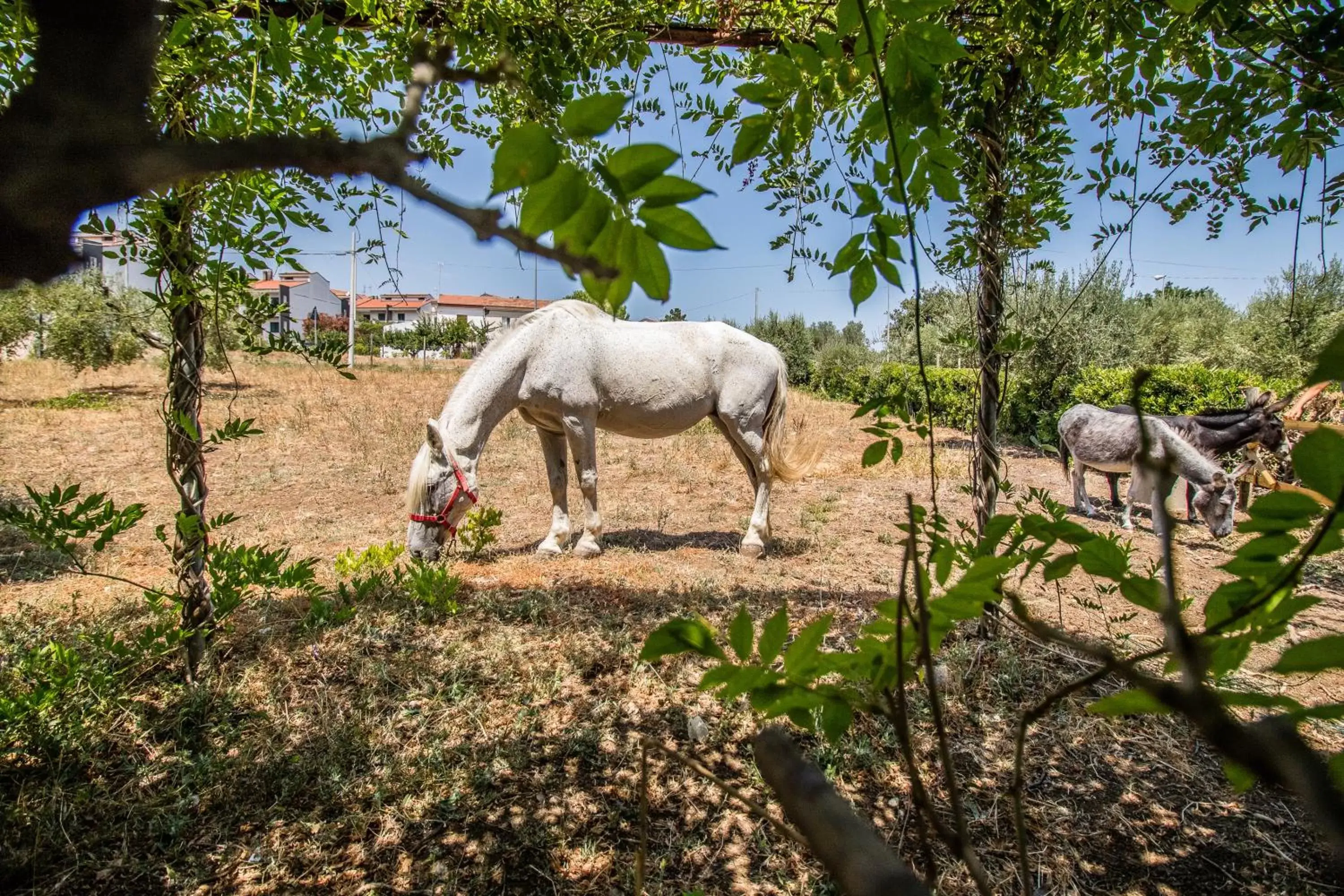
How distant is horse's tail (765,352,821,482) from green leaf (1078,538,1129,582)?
5188 mm

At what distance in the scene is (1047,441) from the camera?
13.9 m

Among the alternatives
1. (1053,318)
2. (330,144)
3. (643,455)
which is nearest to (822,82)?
(330,144)

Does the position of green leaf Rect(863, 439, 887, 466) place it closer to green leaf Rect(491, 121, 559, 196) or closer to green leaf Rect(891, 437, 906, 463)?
green leaf Rect(891, 437, 906, 463)

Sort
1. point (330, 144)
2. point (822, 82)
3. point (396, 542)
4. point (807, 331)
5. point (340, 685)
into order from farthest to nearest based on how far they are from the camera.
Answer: point (807, 331) → point (396, 542) → point (340, 685) → point (822, 82) → point (330, 144)

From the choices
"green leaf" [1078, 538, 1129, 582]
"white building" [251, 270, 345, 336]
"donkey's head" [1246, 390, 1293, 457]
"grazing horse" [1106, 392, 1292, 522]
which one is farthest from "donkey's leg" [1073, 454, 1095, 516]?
"white building" [251, 270, 345, 336]

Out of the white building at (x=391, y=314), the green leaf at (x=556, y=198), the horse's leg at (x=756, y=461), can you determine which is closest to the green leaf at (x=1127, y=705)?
the green leaf at (x=556, y=198)

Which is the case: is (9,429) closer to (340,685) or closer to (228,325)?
(228,325)

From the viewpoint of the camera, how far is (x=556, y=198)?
667mm

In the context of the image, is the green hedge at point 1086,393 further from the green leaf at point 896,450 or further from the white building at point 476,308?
the white building at point 476,308

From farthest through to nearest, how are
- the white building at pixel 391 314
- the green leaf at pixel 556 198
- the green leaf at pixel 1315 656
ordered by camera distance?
1. the white building at pixel 391 314
2. the green leaf at pixel 556 198
3. the green leaf at pixel 1315 656

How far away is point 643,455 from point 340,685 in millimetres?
7648

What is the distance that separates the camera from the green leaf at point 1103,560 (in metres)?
0.89

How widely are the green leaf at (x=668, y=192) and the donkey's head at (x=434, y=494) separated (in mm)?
4256

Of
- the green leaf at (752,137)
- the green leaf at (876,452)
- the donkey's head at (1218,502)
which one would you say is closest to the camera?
the green leaf at (752,137)
